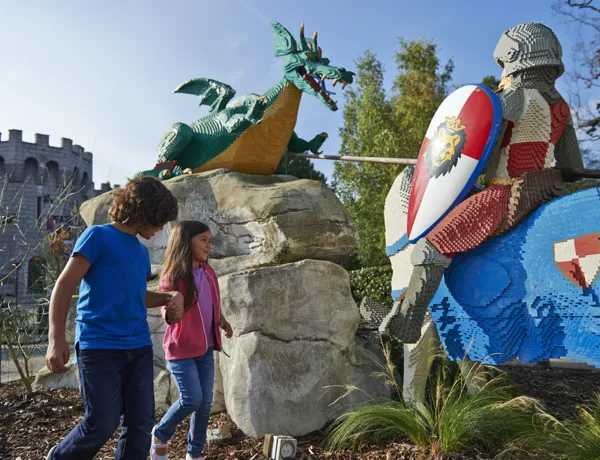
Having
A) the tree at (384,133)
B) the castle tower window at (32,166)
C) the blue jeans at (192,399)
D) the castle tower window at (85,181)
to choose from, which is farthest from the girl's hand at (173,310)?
the castle tower window at (32,166)

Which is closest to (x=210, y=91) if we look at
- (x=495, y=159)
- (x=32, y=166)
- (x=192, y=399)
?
(x=495, y=159)

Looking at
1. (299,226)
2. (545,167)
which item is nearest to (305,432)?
(299,226)

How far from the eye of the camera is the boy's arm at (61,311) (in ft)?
5.75

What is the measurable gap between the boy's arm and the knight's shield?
1.77 meters

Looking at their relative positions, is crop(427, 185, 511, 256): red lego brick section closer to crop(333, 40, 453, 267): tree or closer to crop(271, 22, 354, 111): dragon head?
crop(271, 22, 354, 111): dragon head

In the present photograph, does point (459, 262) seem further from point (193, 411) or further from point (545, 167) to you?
point (193, 411)

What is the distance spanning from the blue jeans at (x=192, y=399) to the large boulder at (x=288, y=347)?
0.55 metres

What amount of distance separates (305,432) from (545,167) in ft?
7.04

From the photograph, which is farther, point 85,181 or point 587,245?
point 85,181

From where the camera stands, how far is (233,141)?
14.6ft

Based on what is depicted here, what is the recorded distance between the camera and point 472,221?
2.67m

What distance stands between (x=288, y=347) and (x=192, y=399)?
91 centimetres

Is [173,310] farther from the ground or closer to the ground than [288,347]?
farther from the ground

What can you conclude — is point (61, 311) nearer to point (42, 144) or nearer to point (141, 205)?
point (141, 205)
